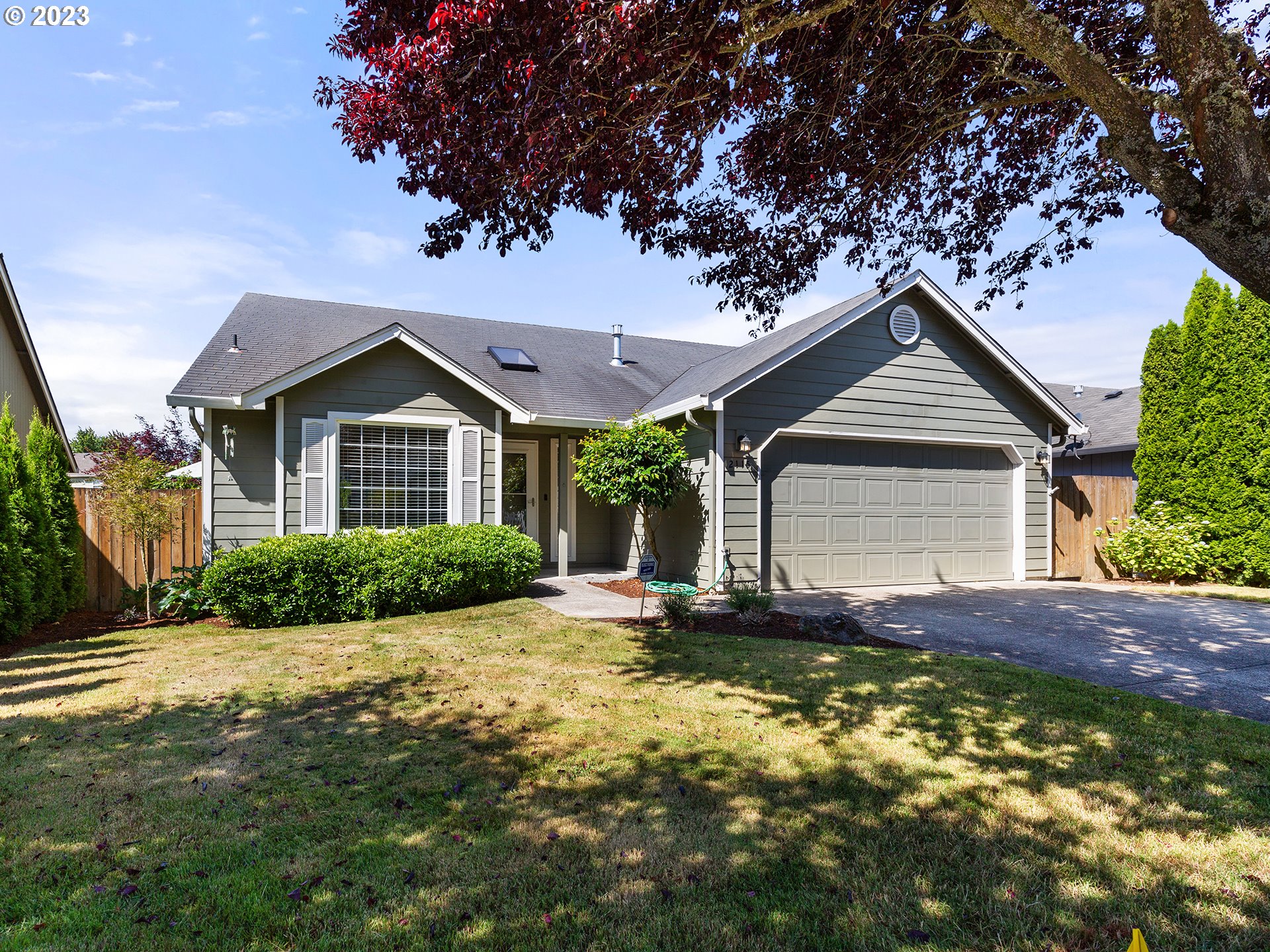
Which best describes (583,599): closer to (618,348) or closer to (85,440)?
(618,348)

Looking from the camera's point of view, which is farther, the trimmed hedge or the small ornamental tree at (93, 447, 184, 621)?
the small ornamental tree at (93, 447, 184, 621)

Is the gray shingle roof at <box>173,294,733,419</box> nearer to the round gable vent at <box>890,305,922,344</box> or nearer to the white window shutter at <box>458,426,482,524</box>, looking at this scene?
the white window shutter at <box>458,426,482,524</box>

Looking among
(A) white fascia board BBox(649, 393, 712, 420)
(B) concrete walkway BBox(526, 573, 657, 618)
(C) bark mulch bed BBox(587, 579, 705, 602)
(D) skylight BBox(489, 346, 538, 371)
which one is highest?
(D) skylight BBox(489, 346, 538, 371)

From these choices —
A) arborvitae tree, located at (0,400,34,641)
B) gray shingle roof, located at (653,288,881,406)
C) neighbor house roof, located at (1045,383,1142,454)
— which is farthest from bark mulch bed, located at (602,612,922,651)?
neighbor house roof, located at (1045,383,1142,454)

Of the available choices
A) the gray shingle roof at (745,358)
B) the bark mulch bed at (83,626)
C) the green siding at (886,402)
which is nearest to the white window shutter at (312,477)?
the bark mulch bed at (83,626)

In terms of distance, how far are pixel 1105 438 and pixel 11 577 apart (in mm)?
20119

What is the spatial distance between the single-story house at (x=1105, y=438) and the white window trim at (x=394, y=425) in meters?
11.6

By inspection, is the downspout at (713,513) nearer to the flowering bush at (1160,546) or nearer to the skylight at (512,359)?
the skylight at (512,359)

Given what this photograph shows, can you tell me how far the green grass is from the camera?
2.36 meters

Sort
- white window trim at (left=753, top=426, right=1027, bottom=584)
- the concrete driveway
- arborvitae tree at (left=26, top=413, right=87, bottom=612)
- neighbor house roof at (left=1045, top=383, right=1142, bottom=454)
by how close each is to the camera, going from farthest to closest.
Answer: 1. neighbor house roof at (left=1045, top=383, right=1142, bottom=454)
2. white window trim at (left=753, top=426, right=1027, bottom=584)
3. arborvitae tree at (left=26, top=413, right=87, bottom=612)
4. the concrete driveway

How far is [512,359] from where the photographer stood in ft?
43.0

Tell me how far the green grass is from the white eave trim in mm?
5173

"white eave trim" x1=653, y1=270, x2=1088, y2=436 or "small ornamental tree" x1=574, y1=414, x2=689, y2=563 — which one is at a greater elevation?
"white eave trim" x1=653, y1=270, x2=1088, y2=436

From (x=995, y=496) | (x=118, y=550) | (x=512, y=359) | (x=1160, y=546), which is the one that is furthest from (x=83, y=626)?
(x=1160, y=546)
